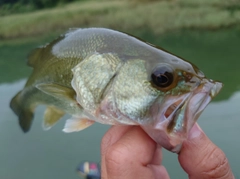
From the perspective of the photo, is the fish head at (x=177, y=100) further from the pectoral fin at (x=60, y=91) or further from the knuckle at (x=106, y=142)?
the pectoral fin at (x=60, y=91)

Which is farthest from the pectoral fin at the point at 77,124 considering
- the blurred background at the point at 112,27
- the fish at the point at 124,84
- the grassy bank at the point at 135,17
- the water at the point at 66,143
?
the grassy bank at the point at 135,17

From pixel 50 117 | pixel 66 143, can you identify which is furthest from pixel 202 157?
pixel 66 143

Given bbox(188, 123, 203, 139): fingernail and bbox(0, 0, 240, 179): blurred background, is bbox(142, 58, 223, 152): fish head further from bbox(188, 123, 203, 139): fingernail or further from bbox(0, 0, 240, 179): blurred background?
bbox(0, 0, 240, 179): blurred background

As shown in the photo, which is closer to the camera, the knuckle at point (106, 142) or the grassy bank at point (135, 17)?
the knuckle at point (106, 142)

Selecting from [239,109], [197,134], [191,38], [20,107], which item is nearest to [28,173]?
[20,107]

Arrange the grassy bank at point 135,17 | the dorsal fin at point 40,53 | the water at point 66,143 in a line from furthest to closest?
1. the grassy bank at point 135,17
2. the water at point 66,143
3. the dorsal fin at point 40,53

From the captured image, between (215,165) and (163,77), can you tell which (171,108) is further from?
(215,165)

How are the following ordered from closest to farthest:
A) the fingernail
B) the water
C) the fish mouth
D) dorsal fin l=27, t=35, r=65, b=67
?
the fish mouth, the fingernail, dorsal fin l=27, t=35, r=65, b=67, the water

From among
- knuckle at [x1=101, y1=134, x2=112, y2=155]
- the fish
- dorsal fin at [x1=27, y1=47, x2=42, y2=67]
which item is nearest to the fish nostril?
the fish
